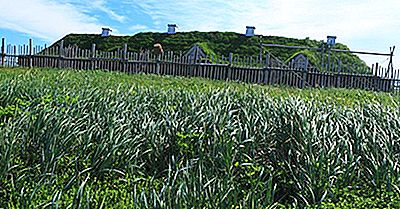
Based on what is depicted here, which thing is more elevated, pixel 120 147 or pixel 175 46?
pixel 175 46

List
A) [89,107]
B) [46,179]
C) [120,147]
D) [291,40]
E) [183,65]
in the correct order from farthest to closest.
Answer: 1. [291,40]
2. [183,65]
3. [89,107]
4. [120,147]
5. [46,179]

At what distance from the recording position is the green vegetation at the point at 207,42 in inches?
1073

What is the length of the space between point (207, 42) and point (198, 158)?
86.8ft

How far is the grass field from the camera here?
306 cm

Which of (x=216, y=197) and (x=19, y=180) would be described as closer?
(x=216, y=197)

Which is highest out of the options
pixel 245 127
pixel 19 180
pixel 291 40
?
pixel 291 40

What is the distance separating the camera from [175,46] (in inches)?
1155

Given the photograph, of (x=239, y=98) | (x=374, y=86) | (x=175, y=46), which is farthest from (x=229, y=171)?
(x=175, y=46)

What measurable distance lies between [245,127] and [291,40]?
26.0 metres

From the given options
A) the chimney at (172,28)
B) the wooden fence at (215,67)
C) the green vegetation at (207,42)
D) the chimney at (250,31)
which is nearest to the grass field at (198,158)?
the wooden fence at (215,67)

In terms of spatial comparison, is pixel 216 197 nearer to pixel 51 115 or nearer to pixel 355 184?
pixel 355 184

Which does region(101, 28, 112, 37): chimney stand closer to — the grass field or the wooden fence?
the wooden fence

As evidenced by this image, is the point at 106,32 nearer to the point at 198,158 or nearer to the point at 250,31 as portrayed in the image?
the point at 250,31

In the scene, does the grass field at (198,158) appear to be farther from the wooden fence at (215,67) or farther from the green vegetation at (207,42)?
the green vegetation at (207,42)
